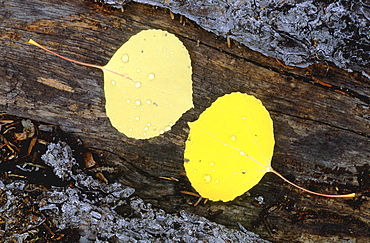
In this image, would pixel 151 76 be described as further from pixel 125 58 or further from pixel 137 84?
pixel 125 58

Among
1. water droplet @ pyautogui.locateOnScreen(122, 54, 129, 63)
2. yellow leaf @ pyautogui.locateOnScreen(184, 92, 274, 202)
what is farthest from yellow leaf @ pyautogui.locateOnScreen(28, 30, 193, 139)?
yellow leaf @ pyautogui.locateOnScreen(184, 92, 274, 202)

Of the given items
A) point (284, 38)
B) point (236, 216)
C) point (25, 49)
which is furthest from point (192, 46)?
point (236, 216)

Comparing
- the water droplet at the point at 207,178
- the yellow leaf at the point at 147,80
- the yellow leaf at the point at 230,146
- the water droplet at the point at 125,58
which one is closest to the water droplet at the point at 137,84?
the yellow leaf at the point at 147,80

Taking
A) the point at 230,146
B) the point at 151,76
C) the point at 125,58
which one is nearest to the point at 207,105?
the point at 230,146

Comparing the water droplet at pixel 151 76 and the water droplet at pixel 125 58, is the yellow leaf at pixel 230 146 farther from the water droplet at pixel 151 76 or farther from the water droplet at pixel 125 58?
the water droplet at pixel 125 58

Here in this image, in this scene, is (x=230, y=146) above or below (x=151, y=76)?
below

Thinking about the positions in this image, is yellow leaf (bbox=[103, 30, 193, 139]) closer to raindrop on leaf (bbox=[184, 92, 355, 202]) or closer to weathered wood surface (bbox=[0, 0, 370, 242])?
weathered wood surface (bbox=[0, 0, 370, 242])
